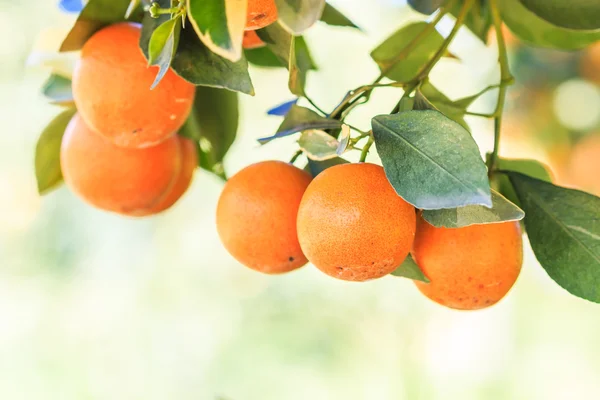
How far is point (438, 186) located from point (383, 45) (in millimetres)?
338

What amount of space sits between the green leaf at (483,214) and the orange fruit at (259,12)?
0.18 metres

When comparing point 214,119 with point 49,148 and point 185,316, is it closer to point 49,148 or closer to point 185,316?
point 49,148

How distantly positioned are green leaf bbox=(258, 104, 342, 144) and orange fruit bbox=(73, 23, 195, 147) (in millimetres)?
100

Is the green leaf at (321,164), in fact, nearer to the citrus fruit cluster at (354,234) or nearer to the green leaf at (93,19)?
the citrus fruit cluster at (354,234)

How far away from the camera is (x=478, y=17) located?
28.1 inches

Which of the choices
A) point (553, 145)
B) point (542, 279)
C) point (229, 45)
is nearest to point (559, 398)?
point (542, 279)

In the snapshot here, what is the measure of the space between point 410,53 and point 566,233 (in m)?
0.25

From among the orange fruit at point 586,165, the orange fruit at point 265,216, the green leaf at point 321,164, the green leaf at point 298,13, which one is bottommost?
the orange fruit at point 586,165

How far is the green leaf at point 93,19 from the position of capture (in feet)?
2.00

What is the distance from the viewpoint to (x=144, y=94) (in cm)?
57

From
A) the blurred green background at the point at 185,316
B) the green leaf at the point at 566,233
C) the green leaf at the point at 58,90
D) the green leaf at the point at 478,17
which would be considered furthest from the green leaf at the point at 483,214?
the blurred green background at the point at 185,316

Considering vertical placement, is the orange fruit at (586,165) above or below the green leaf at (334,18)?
below

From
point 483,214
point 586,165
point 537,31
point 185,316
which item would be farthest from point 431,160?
point 185,316

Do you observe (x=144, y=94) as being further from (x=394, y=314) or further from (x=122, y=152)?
(x=394, y=314)
